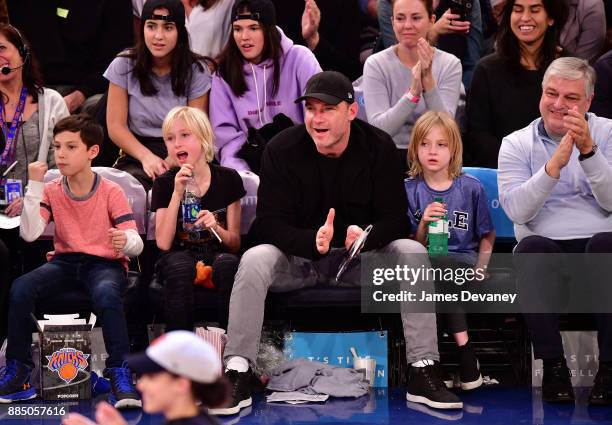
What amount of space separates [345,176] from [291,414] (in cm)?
122

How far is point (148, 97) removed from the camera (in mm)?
6309

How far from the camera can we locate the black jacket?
17.9 feet

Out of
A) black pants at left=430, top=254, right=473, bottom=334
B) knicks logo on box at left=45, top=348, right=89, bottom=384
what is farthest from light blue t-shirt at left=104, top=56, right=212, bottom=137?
black pants at left=430, top=254, right=473, bottom=334

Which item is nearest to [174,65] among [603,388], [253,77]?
[253,77]

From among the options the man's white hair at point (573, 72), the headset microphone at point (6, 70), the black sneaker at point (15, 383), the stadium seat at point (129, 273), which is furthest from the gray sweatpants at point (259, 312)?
the headset microphone at point (6, 70)

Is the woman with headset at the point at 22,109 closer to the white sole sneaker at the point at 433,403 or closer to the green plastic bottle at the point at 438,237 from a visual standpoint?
the green plastic bottle at the point at 438,237

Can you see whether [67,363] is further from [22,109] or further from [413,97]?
[413,97]

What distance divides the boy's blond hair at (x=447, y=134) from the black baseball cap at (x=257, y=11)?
45.0 inches

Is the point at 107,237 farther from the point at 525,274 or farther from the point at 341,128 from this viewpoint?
the point at 525,274

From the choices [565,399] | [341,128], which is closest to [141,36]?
[341,128]

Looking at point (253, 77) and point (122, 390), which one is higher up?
point (253, 77)

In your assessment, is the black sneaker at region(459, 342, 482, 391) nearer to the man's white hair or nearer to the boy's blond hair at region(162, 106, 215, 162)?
the man's white hair

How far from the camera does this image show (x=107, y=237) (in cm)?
551

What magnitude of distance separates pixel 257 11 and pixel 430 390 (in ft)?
7.96
